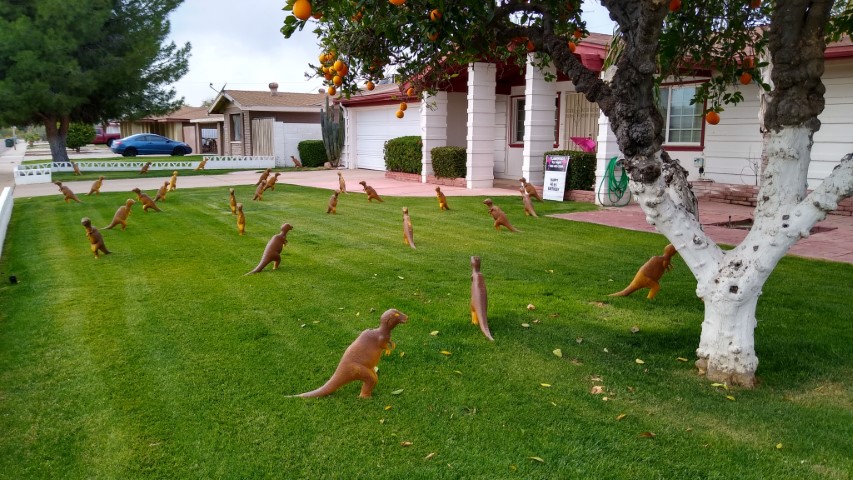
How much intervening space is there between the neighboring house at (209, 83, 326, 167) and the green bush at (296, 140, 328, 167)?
1.67m

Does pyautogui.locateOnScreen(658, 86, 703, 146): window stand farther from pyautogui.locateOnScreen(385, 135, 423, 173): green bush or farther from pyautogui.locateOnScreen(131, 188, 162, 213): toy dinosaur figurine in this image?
pyautogui.locateOnScreen(131, 188, 162, 213): toy dinosaur figurine

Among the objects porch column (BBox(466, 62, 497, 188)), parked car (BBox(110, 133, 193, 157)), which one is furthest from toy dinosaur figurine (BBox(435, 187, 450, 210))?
parked car (BBox(110, 133, 193, 157))

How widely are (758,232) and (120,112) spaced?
91.5 ft

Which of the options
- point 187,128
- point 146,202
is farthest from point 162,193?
point 187,128

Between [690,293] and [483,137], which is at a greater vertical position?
[483,137]

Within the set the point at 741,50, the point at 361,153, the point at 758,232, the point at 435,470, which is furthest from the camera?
A: the point at 361,153

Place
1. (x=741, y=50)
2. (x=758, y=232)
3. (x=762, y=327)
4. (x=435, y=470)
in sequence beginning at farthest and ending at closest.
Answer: (x=741, y=50)
(x=762, y=327)
(x=758, y=232)
(x=435, y=470)

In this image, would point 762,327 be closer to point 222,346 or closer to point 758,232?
point 758,232

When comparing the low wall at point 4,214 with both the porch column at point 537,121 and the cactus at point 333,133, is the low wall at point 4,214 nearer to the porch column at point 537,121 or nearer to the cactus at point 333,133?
the porch column at point 537,121

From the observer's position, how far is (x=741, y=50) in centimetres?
619

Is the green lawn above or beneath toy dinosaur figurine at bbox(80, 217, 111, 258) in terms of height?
beneath

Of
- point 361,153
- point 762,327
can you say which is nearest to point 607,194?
point 762,327

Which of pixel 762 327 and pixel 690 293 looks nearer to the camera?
pixel 762 327

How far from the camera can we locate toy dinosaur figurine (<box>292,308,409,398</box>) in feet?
13.8
